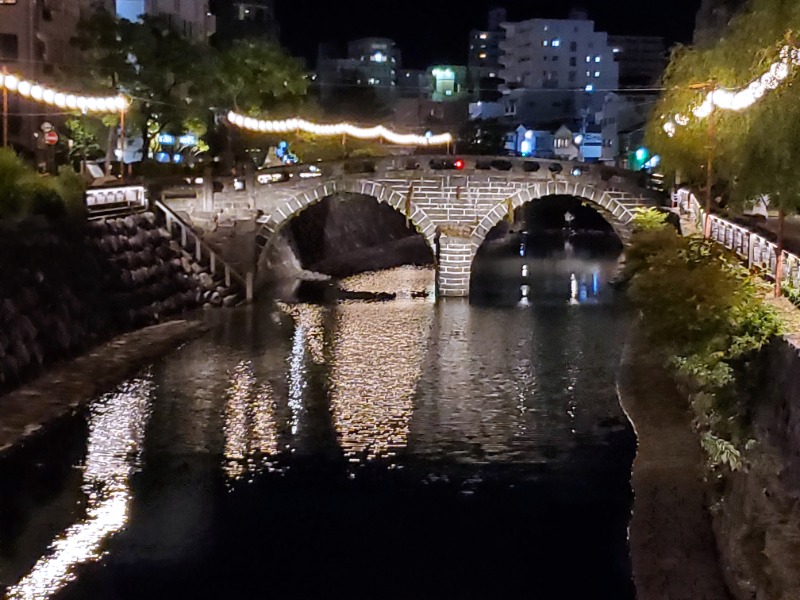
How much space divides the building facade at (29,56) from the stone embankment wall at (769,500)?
121 feet

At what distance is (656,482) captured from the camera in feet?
58.9

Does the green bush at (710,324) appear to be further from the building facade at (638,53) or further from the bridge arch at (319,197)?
the building facade at (638,53)

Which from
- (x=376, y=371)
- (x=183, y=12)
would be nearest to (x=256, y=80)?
(x=183, y=12)

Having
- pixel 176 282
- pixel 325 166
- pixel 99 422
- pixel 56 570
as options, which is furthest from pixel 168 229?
pixel 56 570

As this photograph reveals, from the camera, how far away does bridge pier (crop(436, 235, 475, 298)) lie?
137 feet

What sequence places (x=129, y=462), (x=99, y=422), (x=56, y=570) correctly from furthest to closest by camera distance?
(x=99, y=422) < (x=129, y=462) < (x=56, y=570)

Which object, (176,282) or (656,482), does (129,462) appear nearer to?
(656,482)

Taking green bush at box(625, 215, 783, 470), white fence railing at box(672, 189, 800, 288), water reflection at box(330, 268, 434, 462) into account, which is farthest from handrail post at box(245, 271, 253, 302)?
green bush at box(625, 215, 783, 470)

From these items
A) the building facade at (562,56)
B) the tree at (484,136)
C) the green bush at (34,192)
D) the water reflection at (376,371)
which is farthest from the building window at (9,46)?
the building facade at (562,56)

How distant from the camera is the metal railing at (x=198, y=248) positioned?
39719 millimetres

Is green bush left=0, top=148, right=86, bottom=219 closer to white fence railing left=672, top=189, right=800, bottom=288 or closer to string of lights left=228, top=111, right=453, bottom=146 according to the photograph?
string of lights left=228, top=111, right=453, bottom=146

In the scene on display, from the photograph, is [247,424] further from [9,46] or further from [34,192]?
[9,46]

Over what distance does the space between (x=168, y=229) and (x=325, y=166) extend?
22.0 ft

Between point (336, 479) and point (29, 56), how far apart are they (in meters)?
35.6
